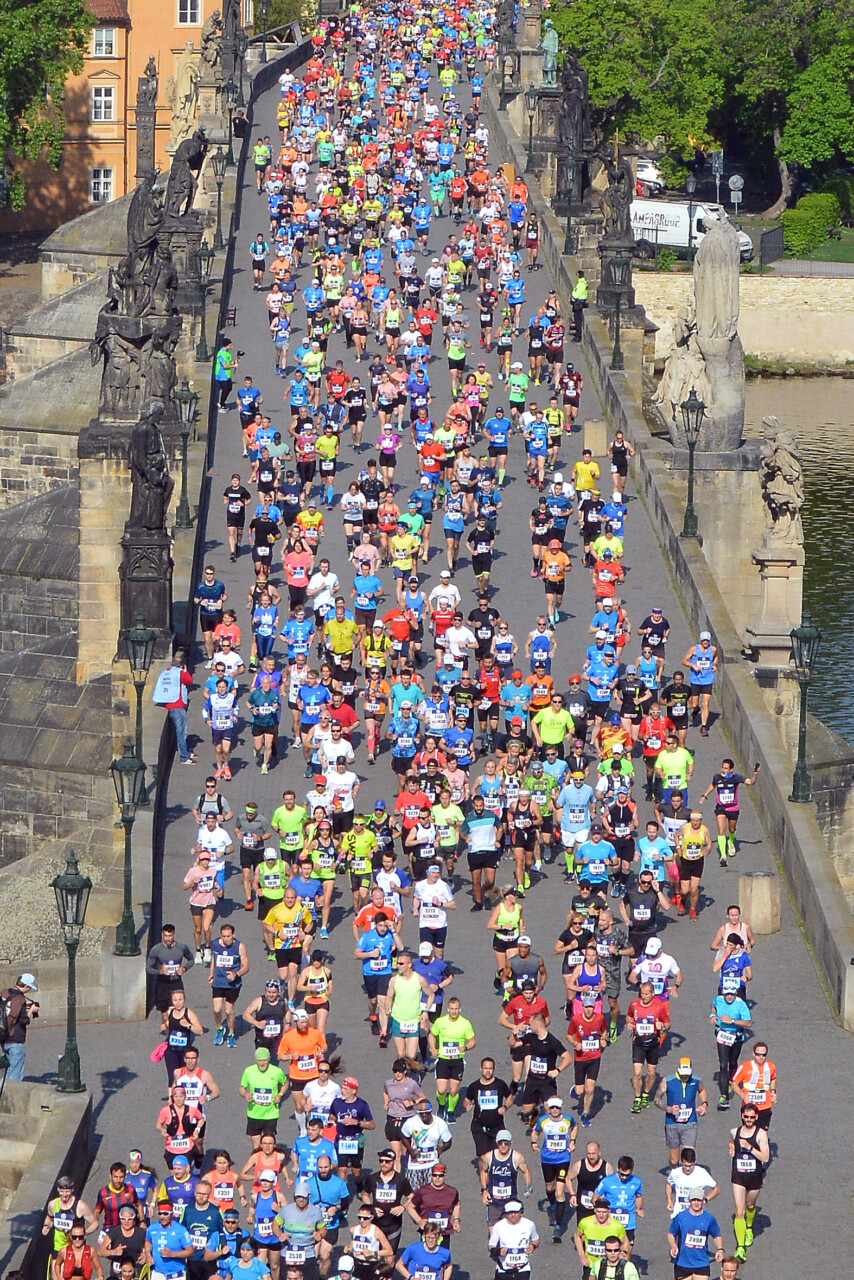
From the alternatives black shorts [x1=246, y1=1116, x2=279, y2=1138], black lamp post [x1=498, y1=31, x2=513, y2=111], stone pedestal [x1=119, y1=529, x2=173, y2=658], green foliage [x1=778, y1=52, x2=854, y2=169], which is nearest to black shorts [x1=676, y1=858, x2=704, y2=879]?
black shorts [x1=246, y1=1116, x2=279, y2=1138]

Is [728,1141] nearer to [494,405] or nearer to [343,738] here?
[343,738]

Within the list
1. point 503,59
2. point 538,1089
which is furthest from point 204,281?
point 538,1089

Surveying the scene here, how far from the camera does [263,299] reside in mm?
59562

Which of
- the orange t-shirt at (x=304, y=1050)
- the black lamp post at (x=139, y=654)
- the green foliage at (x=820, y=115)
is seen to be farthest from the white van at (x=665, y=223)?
the orange t-shirt at (x=304, y=1050)

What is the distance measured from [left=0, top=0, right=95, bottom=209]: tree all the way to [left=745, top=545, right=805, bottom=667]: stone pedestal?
51.3 m

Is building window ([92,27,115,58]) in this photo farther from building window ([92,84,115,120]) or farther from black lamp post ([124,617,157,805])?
black lamp post ([124,617,157,805])

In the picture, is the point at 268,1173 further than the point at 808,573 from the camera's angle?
No

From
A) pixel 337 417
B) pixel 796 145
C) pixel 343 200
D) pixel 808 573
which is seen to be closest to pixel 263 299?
pixel 343 200

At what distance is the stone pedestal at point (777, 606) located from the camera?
4300 centimetres

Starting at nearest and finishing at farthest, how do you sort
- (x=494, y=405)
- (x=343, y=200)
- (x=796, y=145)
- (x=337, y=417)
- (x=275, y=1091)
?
(x=275, y=1091) → (x=337, y=417) → (x=494, y=405) → (x=343, y=200) → (x=796, y=145)

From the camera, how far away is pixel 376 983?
2925cm

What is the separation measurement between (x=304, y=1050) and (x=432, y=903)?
130 inches

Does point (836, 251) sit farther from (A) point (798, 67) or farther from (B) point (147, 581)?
(B) point (147, 581)

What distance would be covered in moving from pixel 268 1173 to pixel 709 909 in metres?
9.00
